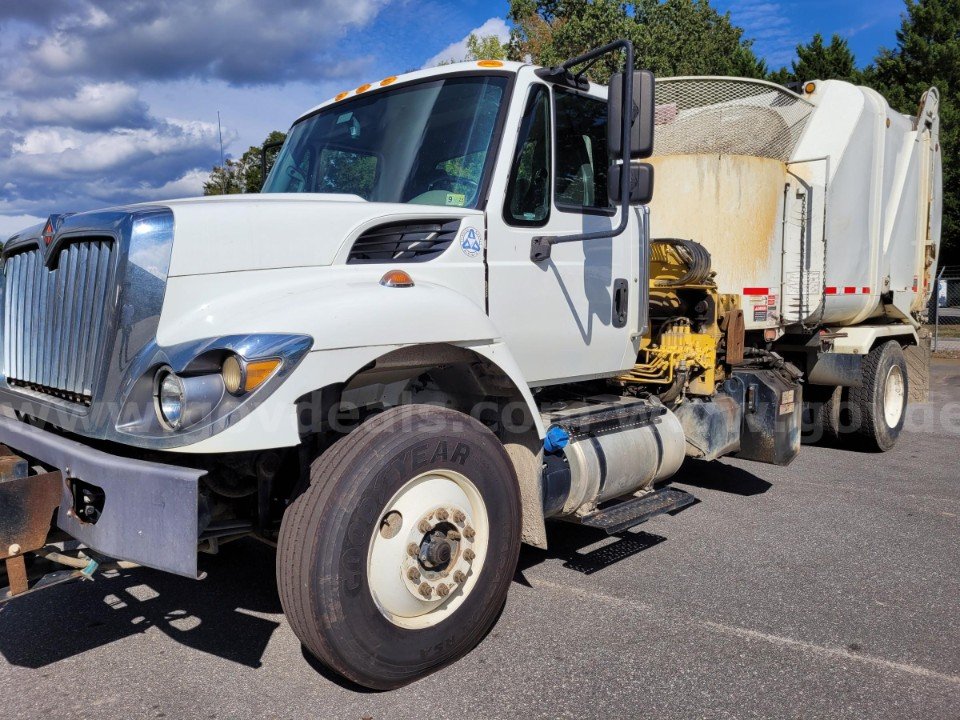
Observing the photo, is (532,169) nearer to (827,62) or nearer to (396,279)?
(396,279)

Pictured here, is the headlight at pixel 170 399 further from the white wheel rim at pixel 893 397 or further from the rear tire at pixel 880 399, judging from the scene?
the white wheel rim at pixel 893 397

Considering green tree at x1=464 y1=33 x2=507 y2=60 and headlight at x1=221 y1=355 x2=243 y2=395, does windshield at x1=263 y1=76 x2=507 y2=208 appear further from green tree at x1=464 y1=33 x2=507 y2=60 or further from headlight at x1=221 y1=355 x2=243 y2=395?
green tree at x1=464 y1=33 x2=507 y2=60

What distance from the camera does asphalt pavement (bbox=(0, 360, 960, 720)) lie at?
3.16 metres

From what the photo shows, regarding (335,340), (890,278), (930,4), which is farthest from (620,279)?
(930,4)

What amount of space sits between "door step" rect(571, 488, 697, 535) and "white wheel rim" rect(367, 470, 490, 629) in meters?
0.93

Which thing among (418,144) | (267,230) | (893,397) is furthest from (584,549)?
(893,397)

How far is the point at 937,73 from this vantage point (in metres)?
29.1

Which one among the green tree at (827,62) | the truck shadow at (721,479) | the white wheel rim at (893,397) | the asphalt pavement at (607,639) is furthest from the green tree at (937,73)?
the asphalt pavement at (607,639)

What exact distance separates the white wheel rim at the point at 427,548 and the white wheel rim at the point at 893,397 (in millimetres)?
5897

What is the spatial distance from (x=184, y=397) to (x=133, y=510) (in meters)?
0.43

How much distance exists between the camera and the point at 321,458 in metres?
3.02

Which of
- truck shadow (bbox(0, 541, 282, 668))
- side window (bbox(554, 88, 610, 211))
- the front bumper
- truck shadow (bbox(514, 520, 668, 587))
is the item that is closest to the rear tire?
truck shadow (bbox(514, 520, 668, 587))

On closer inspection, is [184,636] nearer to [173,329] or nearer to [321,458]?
[321,458]

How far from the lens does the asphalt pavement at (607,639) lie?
316 cm
